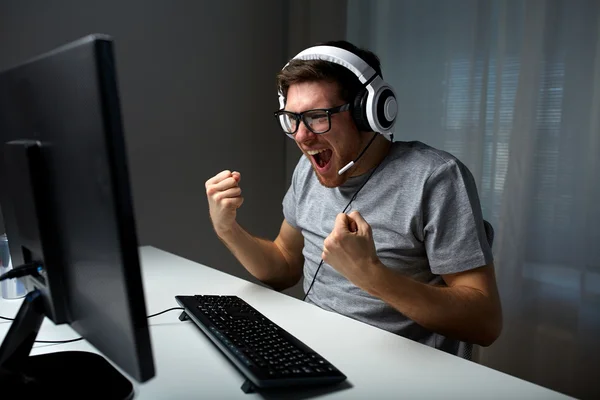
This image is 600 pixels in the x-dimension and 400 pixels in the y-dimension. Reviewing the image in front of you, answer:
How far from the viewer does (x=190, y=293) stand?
1306 millimetres

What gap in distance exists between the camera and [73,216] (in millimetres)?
624

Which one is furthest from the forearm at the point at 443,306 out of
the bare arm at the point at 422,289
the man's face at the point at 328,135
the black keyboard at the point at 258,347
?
the man's face at the point at 328,135

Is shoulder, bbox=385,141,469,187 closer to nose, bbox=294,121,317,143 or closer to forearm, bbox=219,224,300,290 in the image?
nose, bbox=294,121,317,143

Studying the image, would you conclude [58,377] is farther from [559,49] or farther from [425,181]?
[559,49]

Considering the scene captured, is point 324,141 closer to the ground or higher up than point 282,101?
closer to the ground

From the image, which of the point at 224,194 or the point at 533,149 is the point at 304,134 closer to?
the point at 224,194

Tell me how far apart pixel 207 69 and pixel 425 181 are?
1686 mm

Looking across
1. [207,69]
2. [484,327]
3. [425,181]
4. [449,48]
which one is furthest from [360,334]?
[207,69]

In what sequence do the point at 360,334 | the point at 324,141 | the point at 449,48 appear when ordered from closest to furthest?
the point at 360,334, the point at 324,141, the point at 449,48

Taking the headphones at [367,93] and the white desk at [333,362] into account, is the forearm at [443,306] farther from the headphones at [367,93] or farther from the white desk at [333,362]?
the headphones at [367,93]

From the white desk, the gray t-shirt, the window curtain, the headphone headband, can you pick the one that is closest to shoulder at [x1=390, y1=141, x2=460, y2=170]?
the gray t-shirt

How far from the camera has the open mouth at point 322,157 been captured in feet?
4.50

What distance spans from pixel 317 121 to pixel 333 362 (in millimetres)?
639

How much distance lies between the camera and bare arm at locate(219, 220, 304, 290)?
1448mm
